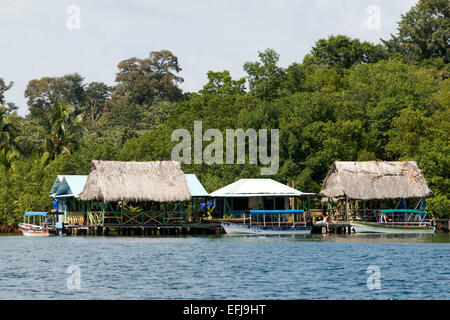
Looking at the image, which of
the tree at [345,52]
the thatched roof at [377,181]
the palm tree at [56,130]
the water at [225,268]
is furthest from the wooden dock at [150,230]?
the tree at [345,52]

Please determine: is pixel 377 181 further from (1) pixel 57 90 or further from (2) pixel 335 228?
(1) pixel 57 90

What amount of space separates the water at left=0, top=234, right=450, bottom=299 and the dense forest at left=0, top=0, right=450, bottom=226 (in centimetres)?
1400

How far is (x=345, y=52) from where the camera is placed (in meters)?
84.9

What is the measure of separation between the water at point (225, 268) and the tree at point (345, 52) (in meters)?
39.7

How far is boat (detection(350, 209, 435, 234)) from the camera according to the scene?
5381cm

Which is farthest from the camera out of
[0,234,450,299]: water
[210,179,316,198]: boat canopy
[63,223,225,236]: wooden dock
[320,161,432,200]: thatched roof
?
[320,161,432,200]: thatched roof

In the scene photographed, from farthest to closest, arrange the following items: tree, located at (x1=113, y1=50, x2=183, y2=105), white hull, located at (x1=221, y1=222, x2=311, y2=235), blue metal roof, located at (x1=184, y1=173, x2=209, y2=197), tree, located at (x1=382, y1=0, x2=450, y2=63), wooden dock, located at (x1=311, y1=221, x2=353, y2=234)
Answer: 1. tree, located at (x1=113, y1=50, x2=183, y2=105)
2. tree, located at (x1=382, y1=0, x2=450, y2=63)
3. blue metal roof, located at (x1=184, y1=173, x2=209, y2=197)
4. wooden dock, located at (x1=311, y1=221, x2=353, y2=234)
5. white hull, located at (x1=221, y1=222, x2=311, y2=235)

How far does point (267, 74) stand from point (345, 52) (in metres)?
13.6

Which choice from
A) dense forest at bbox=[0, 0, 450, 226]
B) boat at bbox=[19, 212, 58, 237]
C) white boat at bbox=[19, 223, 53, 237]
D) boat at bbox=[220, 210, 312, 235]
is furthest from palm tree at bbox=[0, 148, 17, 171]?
boat at bbox=[220, 210, 312, 235]

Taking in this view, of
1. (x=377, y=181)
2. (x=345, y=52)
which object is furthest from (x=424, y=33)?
(x=377, y=181)

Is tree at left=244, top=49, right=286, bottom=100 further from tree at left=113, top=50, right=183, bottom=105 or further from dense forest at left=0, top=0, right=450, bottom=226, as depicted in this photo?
tree at left=113, top=50, right=183, bottom=105
